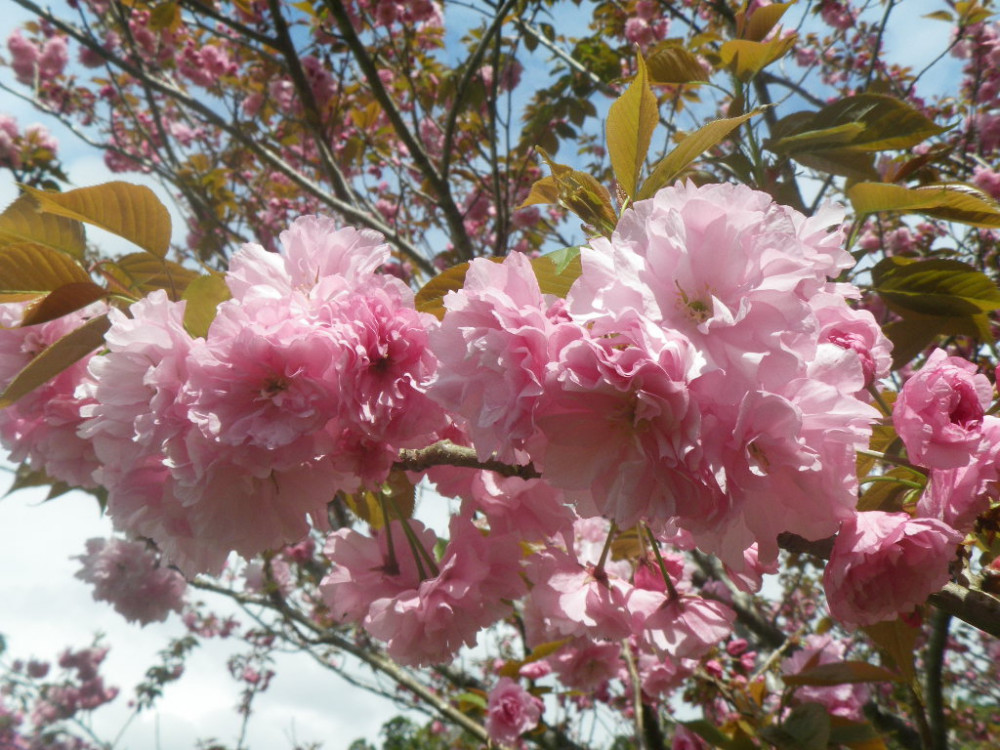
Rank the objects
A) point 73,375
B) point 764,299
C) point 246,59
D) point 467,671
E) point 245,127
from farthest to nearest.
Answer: point 246,59 < point 467,671 < point 245,127 < point 73,375 < point 764,299

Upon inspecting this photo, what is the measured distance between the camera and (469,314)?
2.21 ft

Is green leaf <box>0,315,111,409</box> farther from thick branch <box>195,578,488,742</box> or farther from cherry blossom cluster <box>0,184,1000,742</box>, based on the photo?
thick branch <box>195,578,488,742</box>

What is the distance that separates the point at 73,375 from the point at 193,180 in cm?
346

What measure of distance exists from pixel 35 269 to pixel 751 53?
1.36 m

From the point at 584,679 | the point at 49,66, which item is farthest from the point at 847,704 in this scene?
the point at 49,66

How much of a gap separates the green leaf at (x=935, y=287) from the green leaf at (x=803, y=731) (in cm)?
94

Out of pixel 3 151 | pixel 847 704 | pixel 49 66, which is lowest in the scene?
pixel 847 704

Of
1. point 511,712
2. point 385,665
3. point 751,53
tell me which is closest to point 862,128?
point 751,53

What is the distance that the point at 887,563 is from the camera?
26.6 inches

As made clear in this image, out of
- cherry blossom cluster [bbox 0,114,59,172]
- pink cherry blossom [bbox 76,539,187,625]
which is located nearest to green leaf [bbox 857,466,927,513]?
pink cherry blossom [bbox 76,539,187,625]

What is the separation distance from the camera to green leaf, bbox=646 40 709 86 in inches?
54.7

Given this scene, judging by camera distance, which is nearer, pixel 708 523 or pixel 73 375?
pixel 708 523

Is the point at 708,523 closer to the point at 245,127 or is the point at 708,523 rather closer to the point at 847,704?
the point at 847,704

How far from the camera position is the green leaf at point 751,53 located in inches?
50.2
